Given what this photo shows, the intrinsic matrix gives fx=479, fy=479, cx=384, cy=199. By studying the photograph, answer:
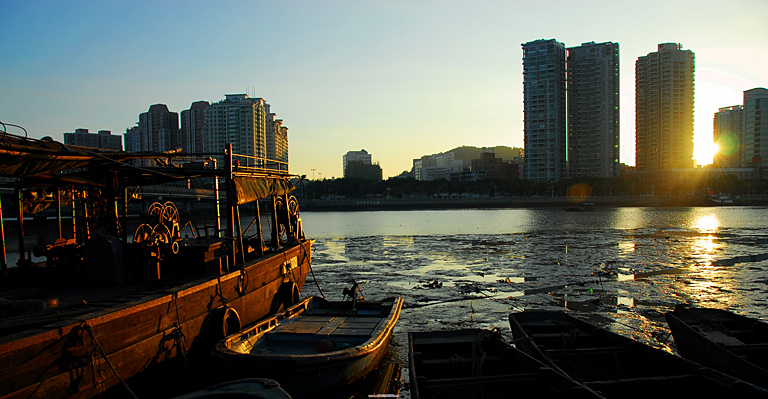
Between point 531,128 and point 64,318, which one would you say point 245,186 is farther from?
point 531,128

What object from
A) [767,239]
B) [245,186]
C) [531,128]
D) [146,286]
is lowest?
[767,239]

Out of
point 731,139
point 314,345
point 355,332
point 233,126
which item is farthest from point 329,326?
point 731,139

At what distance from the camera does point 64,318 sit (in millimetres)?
7504

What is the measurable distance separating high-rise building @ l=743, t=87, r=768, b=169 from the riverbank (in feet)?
151

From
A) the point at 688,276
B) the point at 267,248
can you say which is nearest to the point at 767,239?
the point at 688,276

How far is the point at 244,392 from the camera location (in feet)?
18.3

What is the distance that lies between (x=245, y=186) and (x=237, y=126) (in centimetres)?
13180

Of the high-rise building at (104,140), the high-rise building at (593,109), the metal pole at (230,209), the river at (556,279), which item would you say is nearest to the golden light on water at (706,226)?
the river at (556,279)

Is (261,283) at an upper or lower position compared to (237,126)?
lower

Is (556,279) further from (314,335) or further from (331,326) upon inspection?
(314,335)

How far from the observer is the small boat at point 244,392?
5.50 m

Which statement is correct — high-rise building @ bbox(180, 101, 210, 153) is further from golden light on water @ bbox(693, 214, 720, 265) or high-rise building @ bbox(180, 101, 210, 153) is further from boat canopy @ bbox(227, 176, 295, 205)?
boat canopy @ bbox(227, 176, 295, 205)

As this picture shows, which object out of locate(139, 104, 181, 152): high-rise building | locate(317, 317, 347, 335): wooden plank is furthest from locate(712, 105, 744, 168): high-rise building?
locate(317, 317, 347, 335): wooden plank

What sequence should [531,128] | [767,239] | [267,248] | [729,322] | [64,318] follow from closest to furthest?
[64,318] → [729,322] → [267,248] → [767,239] → [531,128]
